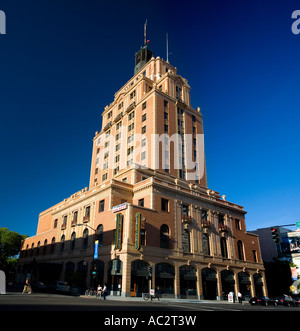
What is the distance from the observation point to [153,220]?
39.6 metres

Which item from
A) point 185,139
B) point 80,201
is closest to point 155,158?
point 185,139

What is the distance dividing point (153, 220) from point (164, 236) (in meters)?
3.23

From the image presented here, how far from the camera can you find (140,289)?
116 feet

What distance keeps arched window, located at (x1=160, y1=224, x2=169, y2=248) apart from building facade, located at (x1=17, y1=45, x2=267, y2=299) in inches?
5.7

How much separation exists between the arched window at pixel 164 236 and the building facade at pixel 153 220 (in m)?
0.15

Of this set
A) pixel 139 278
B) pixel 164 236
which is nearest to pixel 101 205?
pixel 164 236

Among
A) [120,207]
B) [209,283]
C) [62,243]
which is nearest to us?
[120,207]

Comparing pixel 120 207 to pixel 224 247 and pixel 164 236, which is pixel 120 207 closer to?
pixel 164 236

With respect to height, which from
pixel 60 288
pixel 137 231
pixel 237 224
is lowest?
pixel 60 288

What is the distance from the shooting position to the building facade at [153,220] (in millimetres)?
37625

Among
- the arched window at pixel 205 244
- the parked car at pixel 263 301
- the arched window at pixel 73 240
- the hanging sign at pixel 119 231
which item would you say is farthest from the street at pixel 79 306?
the arched window at pixel 73 240

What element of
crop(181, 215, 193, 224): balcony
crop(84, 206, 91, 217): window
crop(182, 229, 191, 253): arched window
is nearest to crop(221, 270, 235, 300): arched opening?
crop(182, 229, 191, 253): arched window

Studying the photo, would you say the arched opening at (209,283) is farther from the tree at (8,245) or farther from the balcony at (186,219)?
the tree at (8,245)

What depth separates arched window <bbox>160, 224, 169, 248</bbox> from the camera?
39897 millimetres
